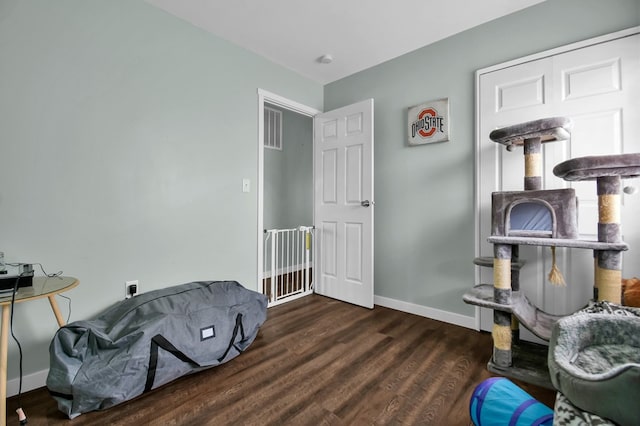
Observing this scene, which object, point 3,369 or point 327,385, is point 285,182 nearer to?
point 327,385

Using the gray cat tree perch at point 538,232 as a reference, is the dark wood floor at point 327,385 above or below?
below

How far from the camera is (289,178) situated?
4.38 m

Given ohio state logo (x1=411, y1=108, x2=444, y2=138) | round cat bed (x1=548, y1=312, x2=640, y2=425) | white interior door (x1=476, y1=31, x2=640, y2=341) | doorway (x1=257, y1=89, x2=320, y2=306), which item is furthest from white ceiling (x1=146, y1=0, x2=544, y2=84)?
round cat bed (x1=548, y1=312, x2=640, y2=425)

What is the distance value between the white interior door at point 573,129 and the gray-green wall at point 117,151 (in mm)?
2011

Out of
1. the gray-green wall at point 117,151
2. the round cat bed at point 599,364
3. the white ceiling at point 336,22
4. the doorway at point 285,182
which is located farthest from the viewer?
the doorway at point 285,182

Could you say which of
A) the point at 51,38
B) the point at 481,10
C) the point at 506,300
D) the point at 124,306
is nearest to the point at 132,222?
the point at 124,306

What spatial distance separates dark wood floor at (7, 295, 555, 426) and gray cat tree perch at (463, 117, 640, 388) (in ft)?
0.73

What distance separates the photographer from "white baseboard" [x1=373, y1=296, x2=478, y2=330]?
236 centimetres

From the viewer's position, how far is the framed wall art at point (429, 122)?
2.46 m

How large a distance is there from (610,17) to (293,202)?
3605 mm

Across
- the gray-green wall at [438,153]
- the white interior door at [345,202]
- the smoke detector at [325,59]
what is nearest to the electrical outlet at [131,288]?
the white interior door at [345,202]

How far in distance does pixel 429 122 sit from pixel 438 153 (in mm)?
290

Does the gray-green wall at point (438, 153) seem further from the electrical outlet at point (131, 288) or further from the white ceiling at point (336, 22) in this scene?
the electrical outlet at point (131, 288)

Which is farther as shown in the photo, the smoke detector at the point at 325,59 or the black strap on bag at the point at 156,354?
the smoke detector at the point at 325,59
